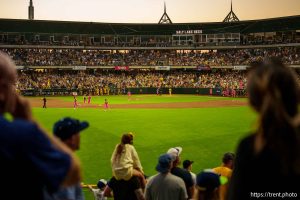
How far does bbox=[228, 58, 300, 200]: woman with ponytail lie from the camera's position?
6.97 feet

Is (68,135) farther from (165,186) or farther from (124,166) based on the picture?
(124,166)

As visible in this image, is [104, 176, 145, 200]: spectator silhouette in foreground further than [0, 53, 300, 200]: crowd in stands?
Yes

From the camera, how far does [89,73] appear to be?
241ft

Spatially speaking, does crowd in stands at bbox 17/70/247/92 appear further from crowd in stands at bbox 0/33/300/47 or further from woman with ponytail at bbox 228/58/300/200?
woman with ponytail at bbox 228/58/300/200

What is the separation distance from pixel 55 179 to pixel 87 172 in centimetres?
1184

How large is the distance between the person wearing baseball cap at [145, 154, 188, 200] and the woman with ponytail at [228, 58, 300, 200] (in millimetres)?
3573

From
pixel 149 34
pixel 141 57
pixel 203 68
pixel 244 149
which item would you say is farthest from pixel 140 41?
pixel 244 149

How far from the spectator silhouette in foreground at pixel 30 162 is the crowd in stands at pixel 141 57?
69.2 metres

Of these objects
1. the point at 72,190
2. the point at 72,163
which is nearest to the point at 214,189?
the point at 72,190

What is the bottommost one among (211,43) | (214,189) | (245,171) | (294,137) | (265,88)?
(214,189)

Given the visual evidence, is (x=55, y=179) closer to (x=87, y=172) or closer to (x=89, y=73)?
(x=87, y=172)

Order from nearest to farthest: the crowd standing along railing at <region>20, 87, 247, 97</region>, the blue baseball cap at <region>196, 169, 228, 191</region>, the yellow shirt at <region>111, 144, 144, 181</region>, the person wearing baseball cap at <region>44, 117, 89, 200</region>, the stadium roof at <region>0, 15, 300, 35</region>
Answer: the person wearing baseball cap at <region>44, 117, 89, 200</region>
the blue baseball cap at <region>196, 169, 228, 191</region>
the yellow shirt at <region>111, 144, 144, 181</region>
the crowd standing along railing at <region>20, 87, 247, 97</region>
the stadium roof at <region>0, 15, 300, 35</region>

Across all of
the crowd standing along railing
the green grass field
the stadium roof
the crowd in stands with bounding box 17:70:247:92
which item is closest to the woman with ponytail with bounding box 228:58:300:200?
the green grass field

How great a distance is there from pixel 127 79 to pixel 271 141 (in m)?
69.6
